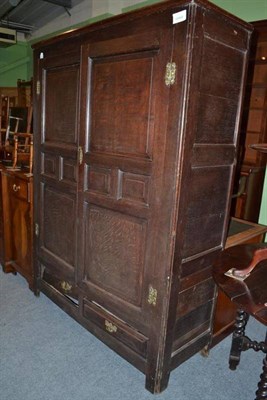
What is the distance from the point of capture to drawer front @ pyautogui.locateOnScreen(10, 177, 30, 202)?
7.65ft

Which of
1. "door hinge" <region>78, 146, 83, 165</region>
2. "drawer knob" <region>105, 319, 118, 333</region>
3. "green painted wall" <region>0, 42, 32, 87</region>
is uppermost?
"green painted wall" <region>0, 42, 32, 87</region>

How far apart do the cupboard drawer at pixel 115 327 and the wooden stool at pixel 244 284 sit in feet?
1.79

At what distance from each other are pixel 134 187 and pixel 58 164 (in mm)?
700

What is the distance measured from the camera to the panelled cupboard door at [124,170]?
138 cm

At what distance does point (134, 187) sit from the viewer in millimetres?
1520

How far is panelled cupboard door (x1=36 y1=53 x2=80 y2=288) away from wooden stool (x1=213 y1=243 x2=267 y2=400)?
38.0 inches

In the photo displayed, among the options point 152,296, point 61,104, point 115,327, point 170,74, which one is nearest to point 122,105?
point 170,74

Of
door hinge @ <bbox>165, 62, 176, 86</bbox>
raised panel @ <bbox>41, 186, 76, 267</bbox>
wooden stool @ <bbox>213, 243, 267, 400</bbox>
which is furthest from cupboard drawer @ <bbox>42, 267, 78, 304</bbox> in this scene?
door hinge @ <bbox>165, 62, 176, 86</bbox>

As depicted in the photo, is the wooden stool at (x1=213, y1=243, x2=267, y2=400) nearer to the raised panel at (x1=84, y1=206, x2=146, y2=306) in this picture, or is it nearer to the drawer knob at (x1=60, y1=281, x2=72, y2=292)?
the raised panel at (x1=84, y1=206, x2=146, y2=306)

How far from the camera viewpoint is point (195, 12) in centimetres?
119

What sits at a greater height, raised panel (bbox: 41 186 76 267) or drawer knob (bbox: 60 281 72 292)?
raised panel (bbox: 41 186 76 267)

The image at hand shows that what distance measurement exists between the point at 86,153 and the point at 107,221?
40 cm

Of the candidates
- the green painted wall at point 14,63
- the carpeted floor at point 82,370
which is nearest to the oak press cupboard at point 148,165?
the carpeted floor at point 82,370

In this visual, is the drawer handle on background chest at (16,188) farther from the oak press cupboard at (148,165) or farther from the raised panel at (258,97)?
the raised panel at (258,97)
